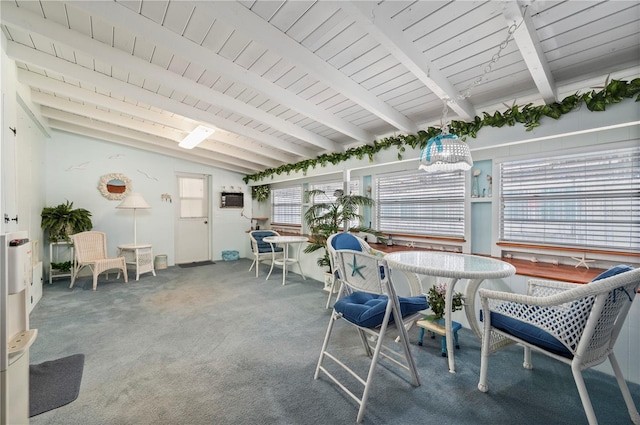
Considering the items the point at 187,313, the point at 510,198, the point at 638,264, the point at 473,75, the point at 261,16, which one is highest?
the point at 261,16

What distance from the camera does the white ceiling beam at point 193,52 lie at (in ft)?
6.02

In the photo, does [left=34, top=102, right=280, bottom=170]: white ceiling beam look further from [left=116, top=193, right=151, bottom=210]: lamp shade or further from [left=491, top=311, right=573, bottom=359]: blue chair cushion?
[left=491, top=311, right=573, bottom=359]: blue chair cushion

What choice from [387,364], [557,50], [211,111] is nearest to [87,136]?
[211,111]

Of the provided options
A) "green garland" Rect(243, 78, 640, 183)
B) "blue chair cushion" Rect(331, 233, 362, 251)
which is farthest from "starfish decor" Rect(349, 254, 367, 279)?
"green garland" Rect(243, 78, 640, 183)

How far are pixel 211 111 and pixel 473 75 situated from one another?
303cm

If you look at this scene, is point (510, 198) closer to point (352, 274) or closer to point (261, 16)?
point (352, 274)

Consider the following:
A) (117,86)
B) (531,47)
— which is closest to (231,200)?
(117,86)

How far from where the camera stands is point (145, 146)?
220 inches

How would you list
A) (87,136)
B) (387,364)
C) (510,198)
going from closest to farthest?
1. (387,364)
2. (510,198)
3. (87,136)

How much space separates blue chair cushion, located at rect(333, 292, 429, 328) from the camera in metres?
1.76

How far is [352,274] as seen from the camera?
189 cm

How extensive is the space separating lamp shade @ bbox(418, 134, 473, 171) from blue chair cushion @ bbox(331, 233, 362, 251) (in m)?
1.02

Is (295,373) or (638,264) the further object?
(638,264)

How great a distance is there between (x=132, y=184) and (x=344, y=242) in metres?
5.19
